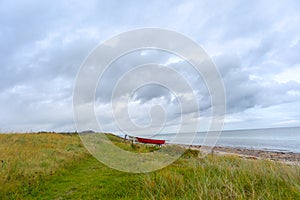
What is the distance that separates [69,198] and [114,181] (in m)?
1.39

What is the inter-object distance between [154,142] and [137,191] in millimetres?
17110

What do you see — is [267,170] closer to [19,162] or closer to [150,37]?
[19,162]

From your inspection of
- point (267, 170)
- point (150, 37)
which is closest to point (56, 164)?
point (267, 170)

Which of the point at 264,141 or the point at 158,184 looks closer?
Result: the point at 158,184

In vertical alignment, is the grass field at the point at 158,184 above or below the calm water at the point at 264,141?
below

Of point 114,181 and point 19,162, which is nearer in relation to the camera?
point 114,181

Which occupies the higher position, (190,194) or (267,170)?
(267,170)

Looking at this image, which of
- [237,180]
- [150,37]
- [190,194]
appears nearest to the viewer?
[190,194]

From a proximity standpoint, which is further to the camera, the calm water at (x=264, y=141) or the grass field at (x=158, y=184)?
the calm water at (x=264, y=141)

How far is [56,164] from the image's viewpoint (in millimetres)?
8484

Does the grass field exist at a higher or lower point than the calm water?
lower

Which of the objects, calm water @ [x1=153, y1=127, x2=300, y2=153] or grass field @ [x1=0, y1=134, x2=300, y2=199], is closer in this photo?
grass field @ [x1=0, y1=134, x2=300, y2=199]

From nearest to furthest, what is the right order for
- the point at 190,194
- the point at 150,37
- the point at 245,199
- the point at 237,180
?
the point at 245,199, the point at 190,194, the point at 237,180, the point at 150,37

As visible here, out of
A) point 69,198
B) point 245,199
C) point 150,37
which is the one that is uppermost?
point 150,37
